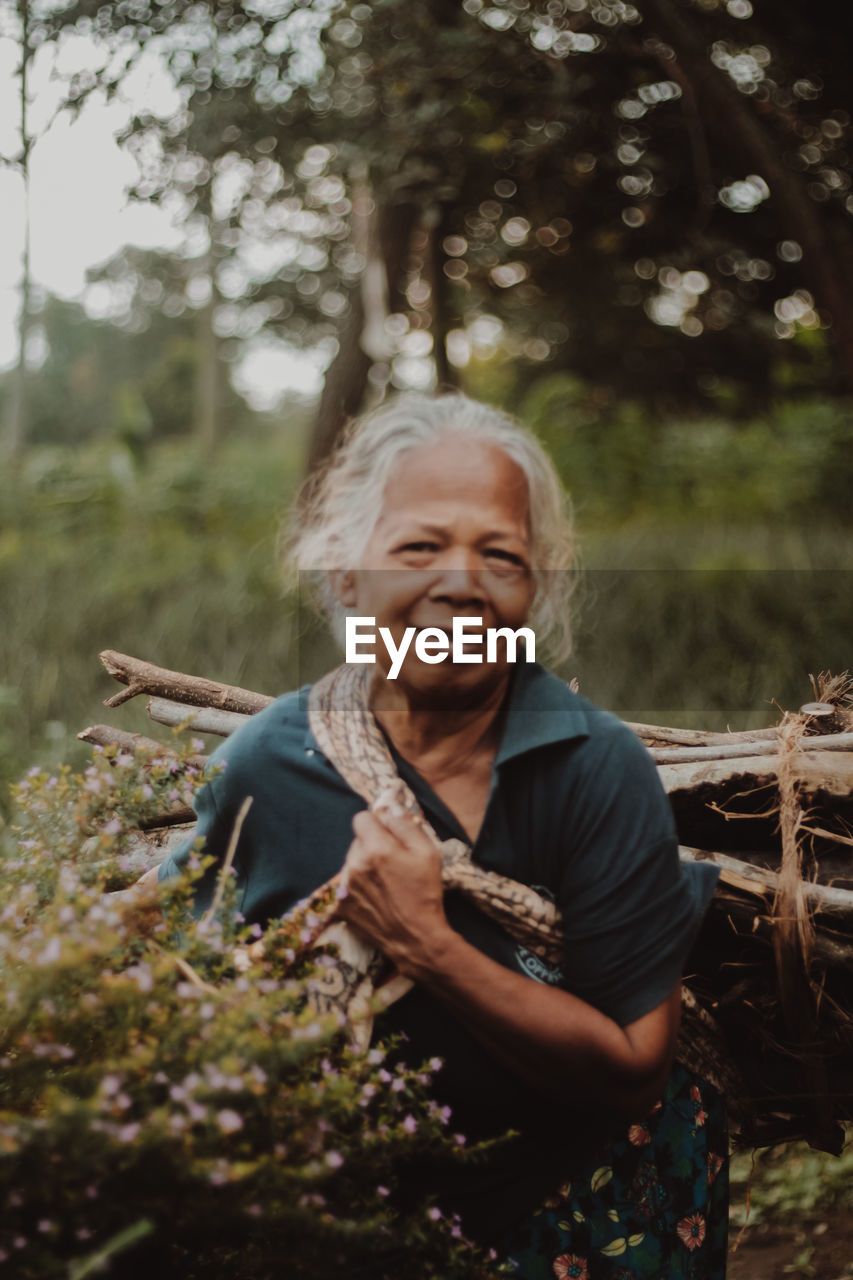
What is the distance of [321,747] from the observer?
5.35ft

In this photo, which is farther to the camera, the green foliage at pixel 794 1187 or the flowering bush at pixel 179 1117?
the green foliage at pixel 794 1187

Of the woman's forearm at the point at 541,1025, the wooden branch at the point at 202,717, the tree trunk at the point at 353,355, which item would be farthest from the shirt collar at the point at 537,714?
the tree trunk at the point at 353,355

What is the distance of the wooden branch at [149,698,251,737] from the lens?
7.69 ft

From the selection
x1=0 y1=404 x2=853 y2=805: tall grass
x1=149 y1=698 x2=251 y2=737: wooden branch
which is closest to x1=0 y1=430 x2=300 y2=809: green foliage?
x1=0 y1=404 x2=853 y2=805: tall grass

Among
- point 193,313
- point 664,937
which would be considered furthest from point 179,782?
point 193,313

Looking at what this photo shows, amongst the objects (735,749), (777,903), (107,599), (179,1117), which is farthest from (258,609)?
(179,1117)

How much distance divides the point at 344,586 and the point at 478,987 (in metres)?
0.67

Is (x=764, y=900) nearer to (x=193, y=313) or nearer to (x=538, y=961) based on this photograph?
(x=538, y=961)

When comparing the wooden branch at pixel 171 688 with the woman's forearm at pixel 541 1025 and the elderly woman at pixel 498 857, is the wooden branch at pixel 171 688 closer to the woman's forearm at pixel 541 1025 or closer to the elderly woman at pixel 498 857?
the elderly woman at pixel 498 857

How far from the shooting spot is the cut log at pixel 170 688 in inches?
87.0

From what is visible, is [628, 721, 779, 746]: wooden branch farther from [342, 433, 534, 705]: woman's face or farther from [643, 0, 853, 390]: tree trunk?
[643, 0, 853, 390]: tree trunk

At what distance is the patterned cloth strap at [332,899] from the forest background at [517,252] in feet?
7.82

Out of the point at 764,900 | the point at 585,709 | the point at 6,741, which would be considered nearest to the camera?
the point at 585,709

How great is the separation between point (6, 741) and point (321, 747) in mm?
3480
